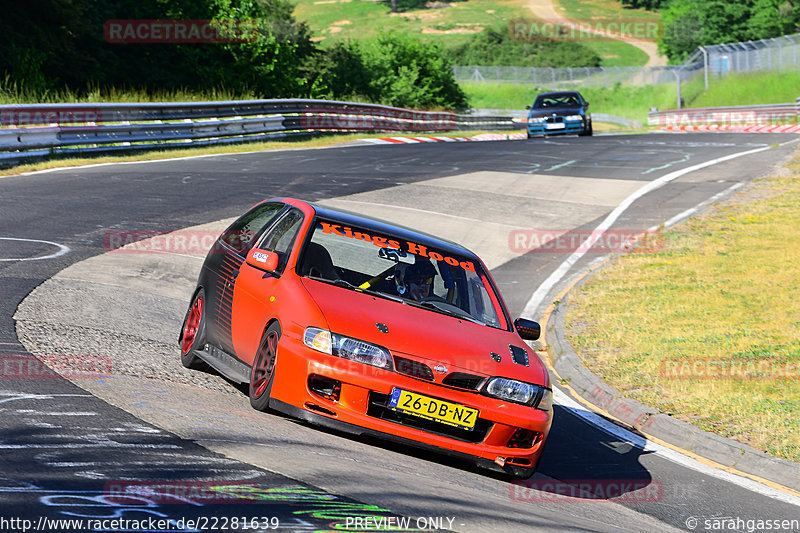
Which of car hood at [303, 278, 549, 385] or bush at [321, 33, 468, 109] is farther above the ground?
bush at [321, 33, 468, 109]

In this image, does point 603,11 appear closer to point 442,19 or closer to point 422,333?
point 442,19

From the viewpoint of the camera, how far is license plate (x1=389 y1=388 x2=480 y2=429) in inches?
249

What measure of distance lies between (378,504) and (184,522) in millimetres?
1116

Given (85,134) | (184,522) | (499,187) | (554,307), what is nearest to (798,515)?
(184,522)

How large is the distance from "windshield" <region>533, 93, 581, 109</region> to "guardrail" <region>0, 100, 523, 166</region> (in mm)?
6451

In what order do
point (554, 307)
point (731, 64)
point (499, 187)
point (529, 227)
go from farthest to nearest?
1. point (731, 64)
2. point (499, 187)
3. point (529, 227)
4. point (554, 307)

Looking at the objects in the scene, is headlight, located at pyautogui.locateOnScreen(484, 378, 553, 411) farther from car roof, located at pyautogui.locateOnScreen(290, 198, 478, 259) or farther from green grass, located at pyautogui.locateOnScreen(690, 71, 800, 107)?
green grass, located at pyautogui.locateOnScreen(690, 71, 800, 107)

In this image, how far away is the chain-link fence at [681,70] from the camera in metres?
55.8

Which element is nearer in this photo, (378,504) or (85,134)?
(378,504)

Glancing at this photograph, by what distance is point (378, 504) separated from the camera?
5031mm

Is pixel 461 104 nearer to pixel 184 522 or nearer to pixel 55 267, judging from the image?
pixel 55 267

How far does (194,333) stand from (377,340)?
256cm

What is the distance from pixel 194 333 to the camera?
8406 mm

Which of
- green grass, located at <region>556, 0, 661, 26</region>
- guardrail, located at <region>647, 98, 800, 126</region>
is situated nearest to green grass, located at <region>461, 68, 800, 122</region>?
Result: guardrail, located at <region>647, 98, 800, 126</region>
